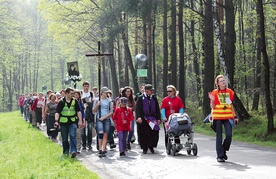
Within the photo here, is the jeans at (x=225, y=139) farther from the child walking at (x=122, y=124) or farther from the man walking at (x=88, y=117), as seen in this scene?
the man walking at (x=88, y=117)

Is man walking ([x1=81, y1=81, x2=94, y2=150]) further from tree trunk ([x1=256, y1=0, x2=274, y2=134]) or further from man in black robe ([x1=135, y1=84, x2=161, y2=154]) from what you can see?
tree trunk ([x1=256, y1=0, x2=274, y2=134])

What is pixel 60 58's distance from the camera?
88875mm

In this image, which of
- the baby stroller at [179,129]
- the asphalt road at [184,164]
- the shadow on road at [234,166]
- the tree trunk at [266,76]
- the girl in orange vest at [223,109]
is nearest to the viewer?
the asphalt road at [184,164]

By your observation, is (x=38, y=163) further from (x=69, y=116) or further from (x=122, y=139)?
(x=122, y=139)

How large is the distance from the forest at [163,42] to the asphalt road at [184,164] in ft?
12.2

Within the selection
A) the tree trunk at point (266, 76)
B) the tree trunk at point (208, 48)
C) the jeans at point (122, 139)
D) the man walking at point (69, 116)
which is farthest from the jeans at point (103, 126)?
the tree trunk at point (208, 48)

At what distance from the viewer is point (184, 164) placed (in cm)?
1139

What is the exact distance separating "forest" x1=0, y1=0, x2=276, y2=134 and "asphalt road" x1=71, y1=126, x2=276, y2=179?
146 inches

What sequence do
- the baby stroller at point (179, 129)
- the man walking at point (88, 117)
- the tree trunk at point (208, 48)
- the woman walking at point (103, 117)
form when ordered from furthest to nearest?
the tree trunk at point (208, 48), the man walking at point (88, 117), the woman walking at point (103, 117), the baby stroller at point (179, 129)

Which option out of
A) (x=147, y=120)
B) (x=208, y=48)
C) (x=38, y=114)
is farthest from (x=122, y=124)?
(x=38, y=114)

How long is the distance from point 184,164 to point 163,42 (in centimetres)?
2296

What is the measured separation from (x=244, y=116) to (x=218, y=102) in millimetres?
10906

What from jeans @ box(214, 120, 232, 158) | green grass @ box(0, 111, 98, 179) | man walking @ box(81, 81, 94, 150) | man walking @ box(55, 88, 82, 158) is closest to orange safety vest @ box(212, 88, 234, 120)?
jeans @ box(214, 120, 232, 158)

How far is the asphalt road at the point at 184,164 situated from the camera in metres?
9.91
